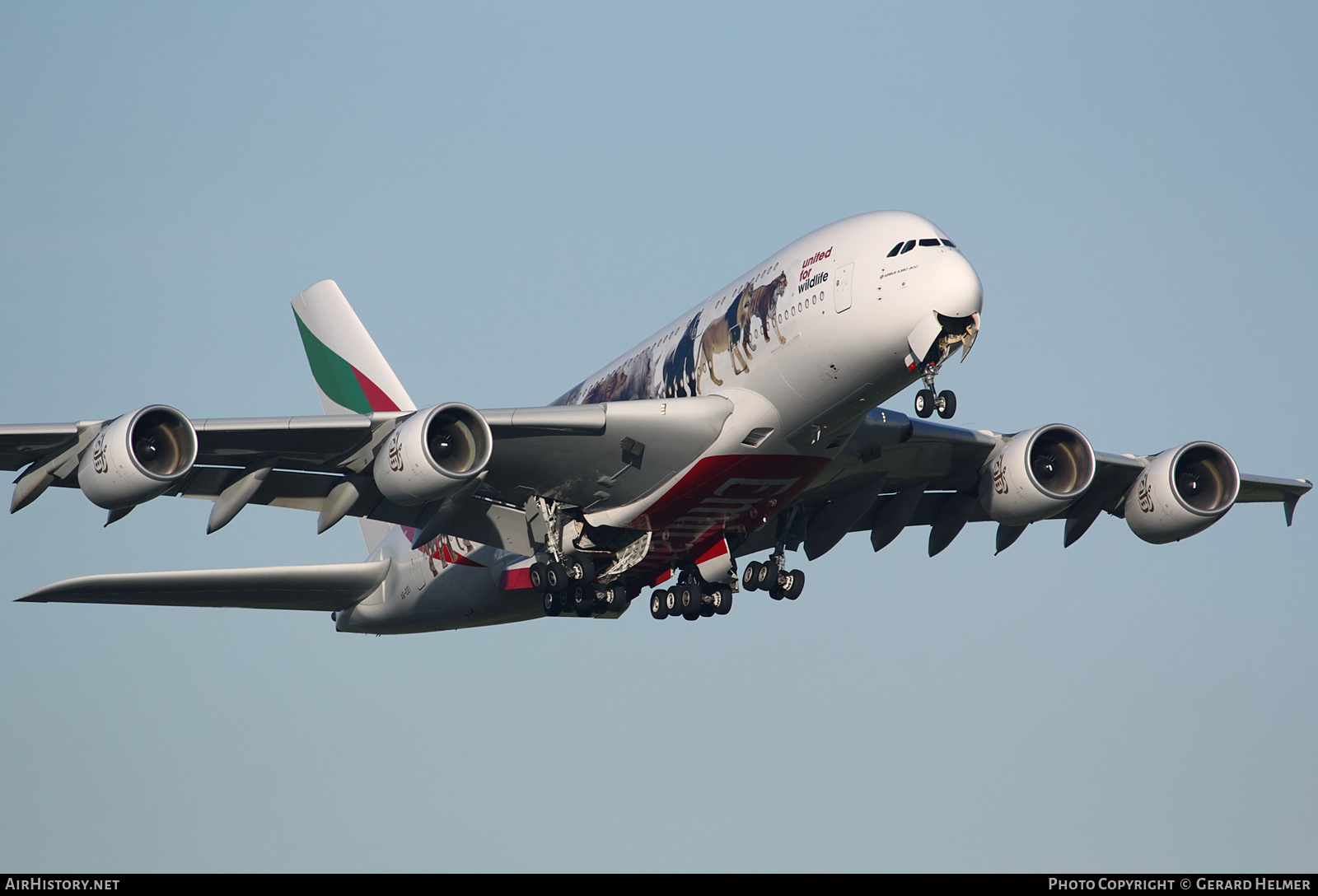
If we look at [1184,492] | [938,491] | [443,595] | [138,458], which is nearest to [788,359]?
[938,491]

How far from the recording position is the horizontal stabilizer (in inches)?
1175

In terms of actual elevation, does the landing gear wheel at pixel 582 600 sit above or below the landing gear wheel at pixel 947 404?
below

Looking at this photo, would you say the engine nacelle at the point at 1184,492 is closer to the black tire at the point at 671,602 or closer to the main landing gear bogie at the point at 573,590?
the black tire at the point at 671,602

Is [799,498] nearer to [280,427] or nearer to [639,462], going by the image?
[639,462]

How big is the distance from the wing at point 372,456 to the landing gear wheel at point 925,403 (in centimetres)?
343

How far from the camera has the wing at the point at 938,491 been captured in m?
29.6

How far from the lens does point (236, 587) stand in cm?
3238

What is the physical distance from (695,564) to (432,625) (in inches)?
266

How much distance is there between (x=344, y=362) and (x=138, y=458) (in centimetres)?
1361

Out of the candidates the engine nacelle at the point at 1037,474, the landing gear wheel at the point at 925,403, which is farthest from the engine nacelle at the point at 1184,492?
the landing gear wheel at the point at 925,403

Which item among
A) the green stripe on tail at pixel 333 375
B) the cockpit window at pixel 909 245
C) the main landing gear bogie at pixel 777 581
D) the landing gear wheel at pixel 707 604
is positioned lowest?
the landing gear wheel at pixel 707 604

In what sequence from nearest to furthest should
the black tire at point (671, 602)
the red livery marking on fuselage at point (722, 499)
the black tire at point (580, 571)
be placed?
the red livery marking on fuselage at point (722, 499)
the black tire at point (580, 571)
the black tire at point (671, 602)

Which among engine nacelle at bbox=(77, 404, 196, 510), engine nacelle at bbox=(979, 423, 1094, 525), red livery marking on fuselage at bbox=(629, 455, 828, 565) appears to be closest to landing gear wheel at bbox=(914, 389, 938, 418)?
red livery marking on fuselage at bbox=(629, 455, 828, 565)

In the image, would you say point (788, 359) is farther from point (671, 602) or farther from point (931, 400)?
point (671, 602)
